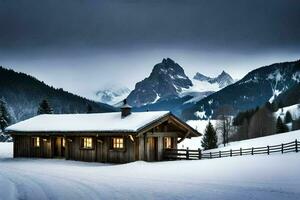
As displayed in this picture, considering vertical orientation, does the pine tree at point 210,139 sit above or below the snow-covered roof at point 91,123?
below

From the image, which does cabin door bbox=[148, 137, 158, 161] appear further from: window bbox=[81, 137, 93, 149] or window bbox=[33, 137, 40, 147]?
window bbox=[33, 137, 40, 147]

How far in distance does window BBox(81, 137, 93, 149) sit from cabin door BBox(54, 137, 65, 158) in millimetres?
3917

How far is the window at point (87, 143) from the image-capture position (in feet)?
117

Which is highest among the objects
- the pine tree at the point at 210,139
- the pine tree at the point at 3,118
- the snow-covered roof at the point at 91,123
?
the pine tree at the point at 3,118

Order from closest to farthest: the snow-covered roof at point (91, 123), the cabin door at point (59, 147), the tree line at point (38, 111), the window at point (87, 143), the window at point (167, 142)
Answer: the snow-covered roof at point (91, 123) < the window at point (87, 143) < the window at point (167, 142) < the cabin door at point (59, 147) < the tree line at point (38, 111)

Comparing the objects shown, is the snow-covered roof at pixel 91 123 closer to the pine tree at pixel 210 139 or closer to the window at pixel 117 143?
the window at pixel 117 143

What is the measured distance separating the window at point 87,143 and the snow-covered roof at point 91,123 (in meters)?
1.11

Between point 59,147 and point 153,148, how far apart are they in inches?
383

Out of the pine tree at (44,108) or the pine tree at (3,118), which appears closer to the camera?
the pine tree at (44,108)

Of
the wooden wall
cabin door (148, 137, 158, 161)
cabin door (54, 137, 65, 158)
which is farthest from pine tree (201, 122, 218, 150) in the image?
the wooden wall

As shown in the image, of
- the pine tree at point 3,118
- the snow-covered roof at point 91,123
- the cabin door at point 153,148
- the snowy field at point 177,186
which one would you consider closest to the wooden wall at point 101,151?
the snow-covered roof at point 91,123

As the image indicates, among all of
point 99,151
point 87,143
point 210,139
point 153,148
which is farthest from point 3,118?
point 153,148

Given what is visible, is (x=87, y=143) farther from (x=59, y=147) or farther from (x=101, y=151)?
(x=59, y=147)

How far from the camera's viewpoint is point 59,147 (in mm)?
39062
